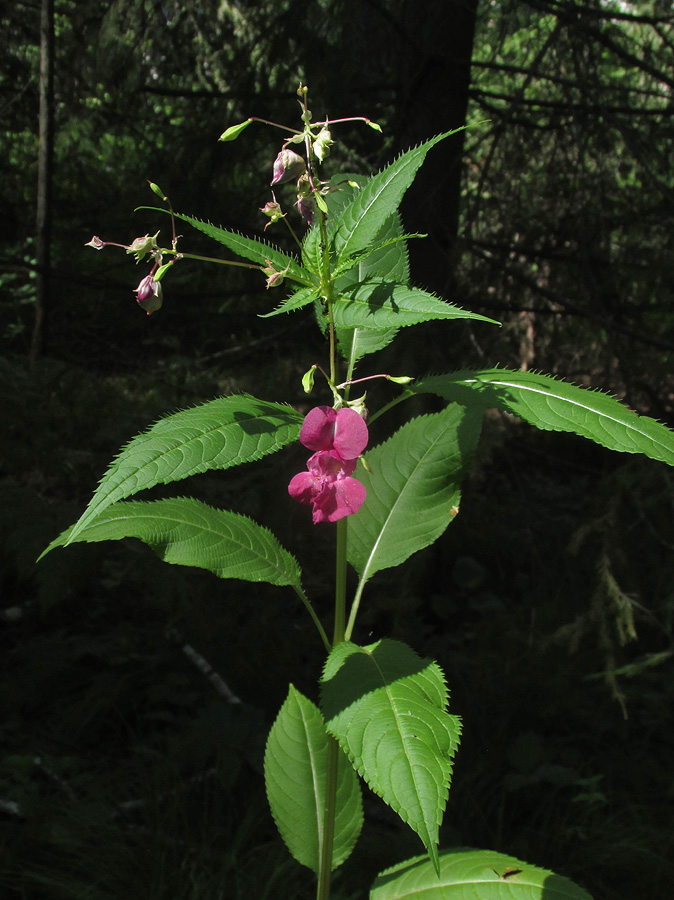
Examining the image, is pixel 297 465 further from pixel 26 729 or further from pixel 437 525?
pixel 437 525

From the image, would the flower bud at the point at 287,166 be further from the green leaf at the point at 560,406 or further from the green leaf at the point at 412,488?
the green leaf at the point at 412,488

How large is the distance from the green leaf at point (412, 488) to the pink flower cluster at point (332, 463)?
31 centimetres

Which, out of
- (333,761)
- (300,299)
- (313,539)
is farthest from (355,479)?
(313,539)

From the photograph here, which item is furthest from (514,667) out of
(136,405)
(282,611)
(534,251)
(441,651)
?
(136,405)

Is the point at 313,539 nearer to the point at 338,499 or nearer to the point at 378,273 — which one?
the point at 378,273

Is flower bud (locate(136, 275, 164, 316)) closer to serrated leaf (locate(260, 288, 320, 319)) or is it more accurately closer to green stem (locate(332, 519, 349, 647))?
serrated leaf (locate(260, 288, 320, 319))

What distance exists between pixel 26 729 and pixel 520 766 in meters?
1.97

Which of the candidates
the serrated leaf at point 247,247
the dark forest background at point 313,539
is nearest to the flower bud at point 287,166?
the serrated leaf at point 247,247

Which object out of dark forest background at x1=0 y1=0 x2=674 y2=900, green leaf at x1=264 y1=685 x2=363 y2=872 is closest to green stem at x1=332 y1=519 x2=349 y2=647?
green leaf at x1=264 y1=685 x2=363 y2=872

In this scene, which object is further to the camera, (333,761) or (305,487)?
(333,761)

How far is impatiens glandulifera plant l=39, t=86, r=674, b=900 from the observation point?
3.01ft

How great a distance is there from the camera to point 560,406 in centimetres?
101

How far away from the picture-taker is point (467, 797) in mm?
2650

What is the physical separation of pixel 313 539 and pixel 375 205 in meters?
2.80
